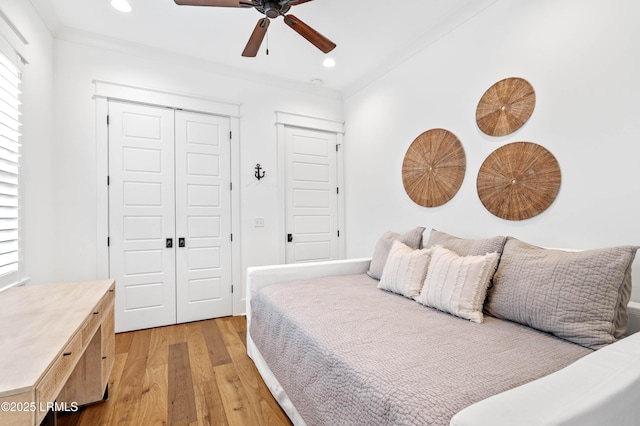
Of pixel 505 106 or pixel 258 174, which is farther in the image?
pixel 258 174

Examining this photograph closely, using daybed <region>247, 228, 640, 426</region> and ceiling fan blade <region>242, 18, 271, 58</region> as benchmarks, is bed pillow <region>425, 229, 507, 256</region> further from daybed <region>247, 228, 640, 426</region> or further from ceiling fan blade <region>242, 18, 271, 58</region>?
ceiling fan blade <region>242, 18, 271, 58</region>

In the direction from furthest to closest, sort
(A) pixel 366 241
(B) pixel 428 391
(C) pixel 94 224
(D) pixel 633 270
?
(A) pixel 366 241 → (C) pixel 94 224 → (D) pixel 633 270 → (B) pixel 428 391

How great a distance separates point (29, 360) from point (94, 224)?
220 cm

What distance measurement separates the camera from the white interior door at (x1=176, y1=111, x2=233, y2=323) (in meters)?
3.17

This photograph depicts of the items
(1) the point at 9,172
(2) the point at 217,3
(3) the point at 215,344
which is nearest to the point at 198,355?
(3) the point at 215,344

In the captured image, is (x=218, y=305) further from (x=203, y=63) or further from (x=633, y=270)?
(x=633, y=270)

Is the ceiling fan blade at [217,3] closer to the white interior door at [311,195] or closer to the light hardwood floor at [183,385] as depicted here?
the white interior door at [311,195]

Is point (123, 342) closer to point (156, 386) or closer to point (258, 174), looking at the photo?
point (156, 386)

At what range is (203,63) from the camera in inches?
129

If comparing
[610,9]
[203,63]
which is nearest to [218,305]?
[203,63]

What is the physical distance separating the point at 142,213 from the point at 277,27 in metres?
2.22

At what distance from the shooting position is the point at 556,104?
192cm

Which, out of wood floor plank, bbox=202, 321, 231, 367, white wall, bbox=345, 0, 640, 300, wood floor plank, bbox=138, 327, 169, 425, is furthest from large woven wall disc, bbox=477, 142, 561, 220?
wood floor plank, bbox=138, 327, 169, 425

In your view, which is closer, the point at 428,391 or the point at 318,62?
the point at 428,391
